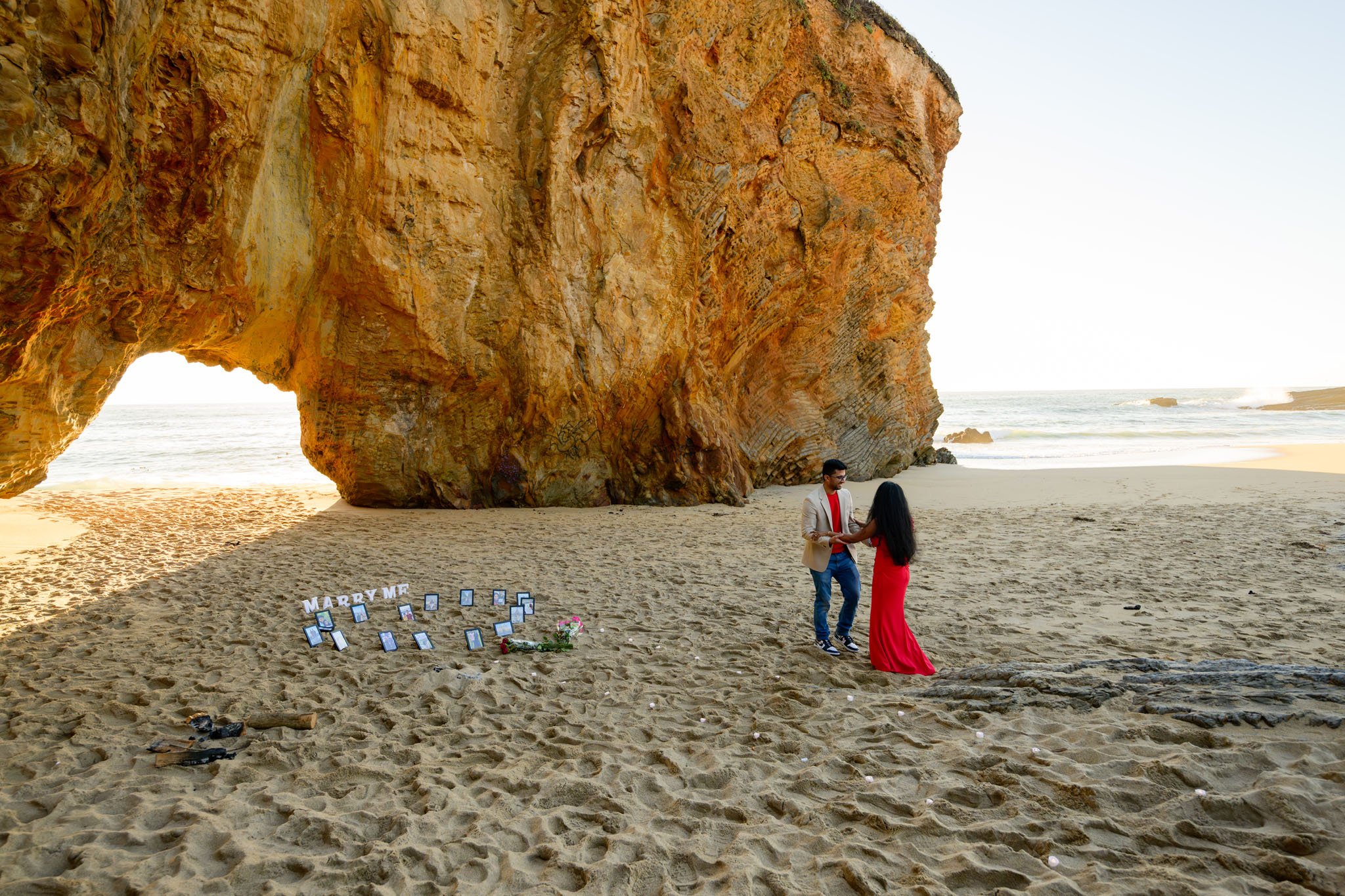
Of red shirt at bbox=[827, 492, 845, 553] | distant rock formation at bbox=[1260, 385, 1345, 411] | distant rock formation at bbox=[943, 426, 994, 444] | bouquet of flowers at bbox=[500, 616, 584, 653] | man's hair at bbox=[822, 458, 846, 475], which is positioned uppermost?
distant rock formation at bbox=[1260, 385, 1345, 411]

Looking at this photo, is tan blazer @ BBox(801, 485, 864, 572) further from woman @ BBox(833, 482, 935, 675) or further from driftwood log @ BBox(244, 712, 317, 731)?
driftwood log @ BBox(244, 712, 317, 731)

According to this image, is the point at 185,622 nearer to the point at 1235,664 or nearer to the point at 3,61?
the point at 3,61

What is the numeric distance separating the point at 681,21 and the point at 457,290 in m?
6.40

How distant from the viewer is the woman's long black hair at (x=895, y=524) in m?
5.08

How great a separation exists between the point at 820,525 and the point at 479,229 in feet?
28.7

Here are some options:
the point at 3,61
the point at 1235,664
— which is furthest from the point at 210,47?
the point at 1235,664

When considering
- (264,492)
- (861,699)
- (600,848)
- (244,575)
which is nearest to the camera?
(600,848)

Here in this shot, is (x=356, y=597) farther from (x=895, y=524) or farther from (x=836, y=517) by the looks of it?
(x=895, y=524)

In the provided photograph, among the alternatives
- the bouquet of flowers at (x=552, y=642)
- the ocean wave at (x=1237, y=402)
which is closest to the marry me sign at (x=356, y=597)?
the bouquet of flowers at (x=552, y=642)

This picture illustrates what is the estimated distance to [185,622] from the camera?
21.1 ft

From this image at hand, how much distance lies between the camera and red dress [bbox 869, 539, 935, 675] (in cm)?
516

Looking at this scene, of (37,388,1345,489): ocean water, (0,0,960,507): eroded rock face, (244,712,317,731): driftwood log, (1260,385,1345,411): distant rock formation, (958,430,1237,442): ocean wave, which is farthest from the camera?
(1260,385,1345,411): distant rock formation

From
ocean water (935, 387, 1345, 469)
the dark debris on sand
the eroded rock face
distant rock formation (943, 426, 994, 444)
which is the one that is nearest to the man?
the dark debris on sand

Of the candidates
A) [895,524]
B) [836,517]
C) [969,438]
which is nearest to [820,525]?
[836,517]
